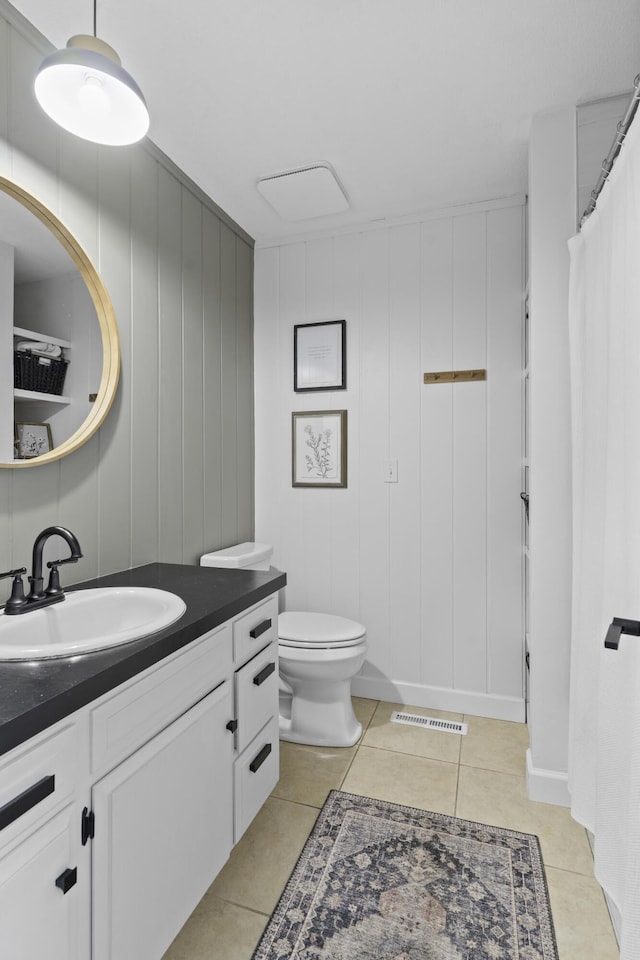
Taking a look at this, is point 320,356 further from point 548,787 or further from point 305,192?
point 548,787

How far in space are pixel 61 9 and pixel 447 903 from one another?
2.67 meters

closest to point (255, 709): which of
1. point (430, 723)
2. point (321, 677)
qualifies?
point (321, 677)

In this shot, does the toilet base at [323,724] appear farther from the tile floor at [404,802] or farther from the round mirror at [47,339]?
the round mirror at [47,339]

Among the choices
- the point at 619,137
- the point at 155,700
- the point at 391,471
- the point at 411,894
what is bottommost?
the point at 411,894

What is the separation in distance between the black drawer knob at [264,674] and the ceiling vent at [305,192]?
1.96 metres

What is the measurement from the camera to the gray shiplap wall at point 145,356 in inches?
58.0

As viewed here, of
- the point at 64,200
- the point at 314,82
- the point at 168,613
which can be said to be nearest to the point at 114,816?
the point at 168,613

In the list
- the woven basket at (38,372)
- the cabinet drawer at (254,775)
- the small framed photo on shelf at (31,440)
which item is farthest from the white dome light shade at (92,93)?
the cabinet drawer at (254,775)

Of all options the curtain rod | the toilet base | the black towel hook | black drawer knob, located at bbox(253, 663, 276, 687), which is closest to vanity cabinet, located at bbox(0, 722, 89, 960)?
black drawer knob, located at bbox(253, 663, 276, 687)

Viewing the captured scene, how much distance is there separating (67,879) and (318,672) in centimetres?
133

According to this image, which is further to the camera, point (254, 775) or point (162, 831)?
point (254, 775)

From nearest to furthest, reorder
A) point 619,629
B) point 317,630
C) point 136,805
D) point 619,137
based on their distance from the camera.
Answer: point 619,629, point 136,805, point 619,137, point 317,630

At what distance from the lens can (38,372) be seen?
4.97 ft

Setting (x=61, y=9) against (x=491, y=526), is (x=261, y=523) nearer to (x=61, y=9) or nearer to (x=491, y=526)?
(x=491, y=526)
